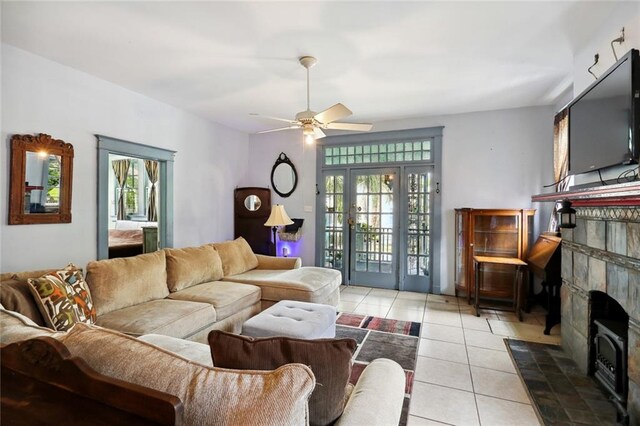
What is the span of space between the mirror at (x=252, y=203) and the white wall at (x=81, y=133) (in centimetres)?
78

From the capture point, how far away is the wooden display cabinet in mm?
3980

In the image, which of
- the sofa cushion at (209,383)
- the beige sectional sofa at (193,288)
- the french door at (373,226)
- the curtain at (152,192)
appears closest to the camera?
the sofa cushion at (209,383)

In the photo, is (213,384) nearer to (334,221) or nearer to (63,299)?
(63,299)

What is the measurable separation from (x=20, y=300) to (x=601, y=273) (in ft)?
13.0

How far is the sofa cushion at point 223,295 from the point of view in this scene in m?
2.86

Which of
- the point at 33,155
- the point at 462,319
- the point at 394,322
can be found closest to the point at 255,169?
the point at 33,155

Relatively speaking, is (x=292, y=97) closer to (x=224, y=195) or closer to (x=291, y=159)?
(x=291, y=159)

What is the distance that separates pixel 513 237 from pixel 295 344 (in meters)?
4.07

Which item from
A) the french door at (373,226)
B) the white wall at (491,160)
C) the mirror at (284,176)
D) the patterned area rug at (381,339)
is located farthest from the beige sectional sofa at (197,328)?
the white wall at (491,160)

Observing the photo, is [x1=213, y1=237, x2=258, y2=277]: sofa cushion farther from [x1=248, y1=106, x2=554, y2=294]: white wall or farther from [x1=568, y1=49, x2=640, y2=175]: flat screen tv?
[x1=568, y1=49, x2=640, y2=175]: flat screen tv

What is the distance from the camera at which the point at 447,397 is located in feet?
7.14

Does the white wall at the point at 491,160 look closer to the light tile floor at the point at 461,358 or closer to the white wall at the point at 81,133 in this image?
→ the light tile floor at the point at 461,358

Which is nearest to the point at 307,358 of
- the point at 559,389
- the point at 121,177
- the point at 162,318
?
the point at 162,318

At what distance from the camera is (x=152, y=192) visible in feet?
22.6
